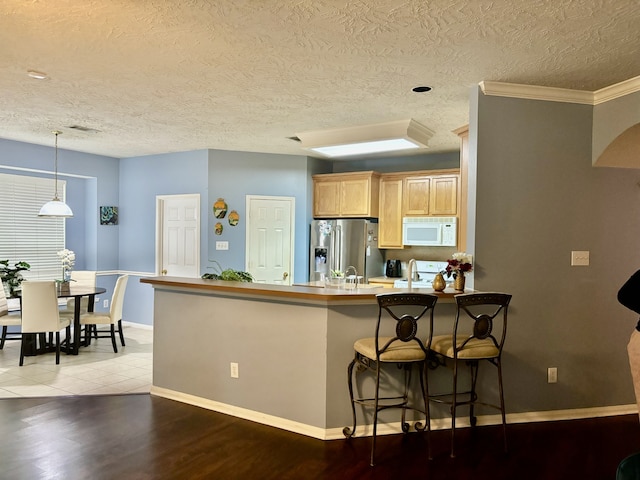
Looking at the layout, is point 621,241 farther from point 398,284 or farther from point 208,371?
point 208,371

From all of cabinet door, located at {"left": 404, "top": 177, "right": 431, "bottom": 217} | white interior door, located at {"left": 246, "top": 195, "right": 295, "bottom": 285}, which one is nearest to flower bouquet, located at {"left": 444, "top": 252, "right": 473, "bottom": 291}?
cabinet door, located at {"left": 404, "top": 177, "right": 431, "bottom": 217}

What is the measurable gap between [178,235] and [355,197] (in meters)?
2.66

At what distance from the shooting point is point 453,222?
577cm

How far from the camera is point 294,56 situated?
2.97 m

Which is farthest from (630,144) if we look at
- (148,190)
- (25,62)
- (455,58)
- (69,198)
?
(69,198)

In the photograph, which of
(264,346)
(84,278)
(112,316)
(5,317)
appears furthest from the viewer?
(84,278)

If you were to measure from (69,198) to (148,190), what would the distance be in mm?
1182

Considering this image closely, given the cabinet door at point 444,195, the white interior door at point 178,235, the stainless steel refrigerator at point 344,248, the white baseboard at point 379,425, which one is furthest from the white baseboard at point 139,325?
the cabinet door at point 444,195

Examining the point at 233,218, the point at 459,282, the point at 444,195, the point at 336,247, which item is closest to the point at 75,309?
the point at 233,218

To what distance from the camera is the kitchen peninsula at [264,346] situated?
10.4 ft

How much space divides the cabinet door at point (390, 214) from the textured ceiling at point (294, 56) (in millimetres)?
1715

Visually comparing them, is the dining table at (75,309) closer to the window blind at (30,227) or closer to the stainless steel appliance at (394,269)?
the window blind at (30,227)

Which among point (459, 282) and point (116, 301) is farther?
point (116, 301)

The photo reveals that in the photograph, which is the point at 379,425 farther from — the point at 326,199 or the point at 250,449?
the point at 326,199
